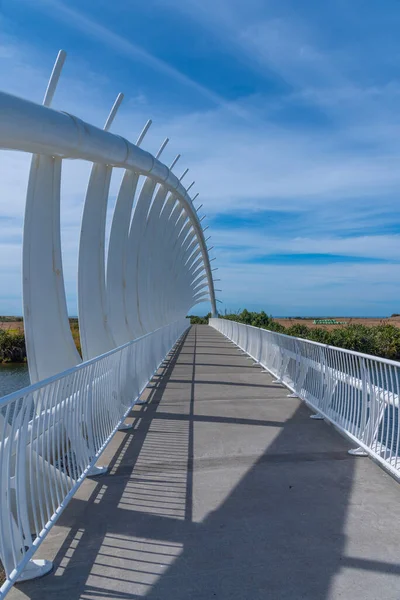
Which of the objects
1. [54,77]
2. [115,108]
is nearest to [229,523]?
[54,77]

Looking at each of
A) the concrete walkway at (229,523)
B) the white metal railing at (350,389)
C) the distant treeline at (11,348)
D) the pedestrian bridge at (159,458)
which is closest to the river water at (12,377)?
the distant treeline at (11,348)

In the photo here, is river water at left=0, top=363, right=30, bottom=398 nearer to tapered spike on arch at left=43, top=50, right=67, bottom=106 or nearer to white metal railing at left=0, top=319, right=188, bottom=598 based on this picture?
white metal railing at left=0, top=319, right=188, bottom=598

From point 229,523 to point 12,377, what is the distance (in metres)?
13.9

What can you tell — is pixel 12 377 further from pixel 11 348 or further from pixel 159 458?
pixel 159 458

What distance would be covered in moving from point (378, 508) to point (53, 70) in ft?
24.4

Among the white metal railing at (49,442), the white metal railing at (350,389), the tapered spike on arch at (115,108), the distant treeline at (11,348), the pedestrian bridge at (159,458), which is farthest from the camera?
the distant treeline at (11,348)

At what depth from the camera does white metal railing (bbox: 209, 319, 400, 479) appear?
515 cm

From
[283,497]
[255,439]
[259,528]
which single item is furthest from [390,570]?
[255,439]

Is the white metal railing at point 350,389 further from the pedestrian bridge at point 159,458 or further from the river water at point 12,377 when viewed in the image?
the river water at point 12,377

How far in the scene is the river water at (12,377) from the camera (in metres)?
13.2

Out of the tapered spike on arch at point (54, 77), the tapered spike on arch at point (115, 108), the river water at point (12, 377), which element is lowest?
the river water at point (12, 377)

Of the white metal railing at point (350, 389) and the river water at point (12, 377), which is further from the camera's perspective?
the river water at point (12, 377)

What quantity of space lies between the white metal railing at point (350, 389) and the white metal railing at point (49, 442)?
10.1ft

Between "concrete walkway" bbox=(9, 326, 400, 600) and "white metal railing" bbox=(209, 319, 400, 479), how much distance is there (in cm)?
26
